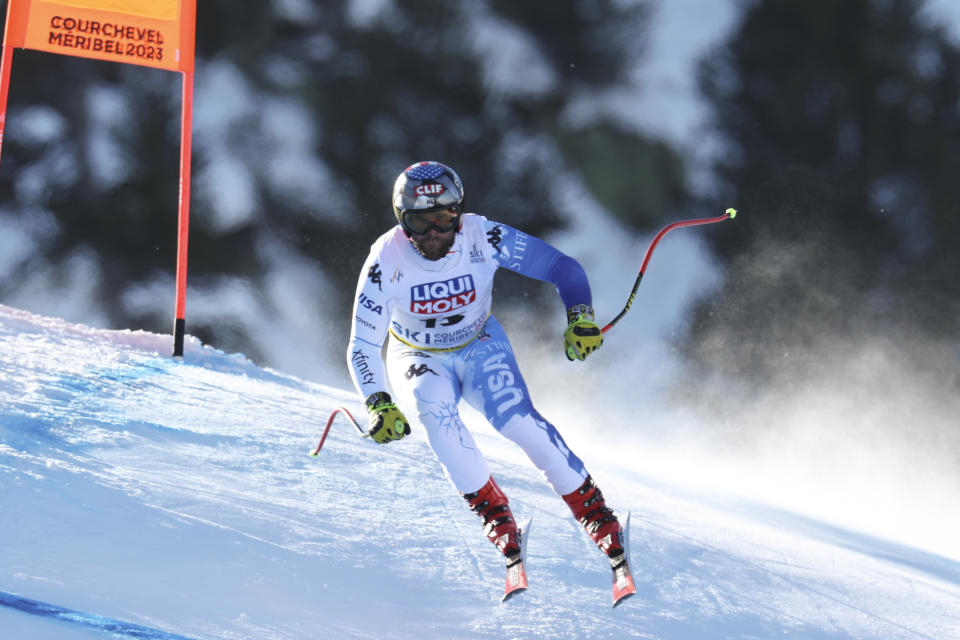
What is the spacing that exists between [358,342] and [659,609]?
1.92m

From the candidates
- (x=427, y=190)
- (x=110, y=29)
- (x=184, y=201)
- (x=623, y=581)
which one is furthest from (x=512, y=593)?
(x=110, y=29)

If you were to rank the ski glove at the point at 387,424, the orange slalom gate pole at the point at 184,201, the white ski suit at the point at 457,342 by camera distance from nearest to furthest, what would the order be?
the ski glove at the point at 387,424 < the white ski suit at the point at 457,342 < the orange slalom gate pole at the point at 184,201

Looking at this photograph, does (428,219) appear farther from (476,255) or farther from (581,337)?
(581,337)

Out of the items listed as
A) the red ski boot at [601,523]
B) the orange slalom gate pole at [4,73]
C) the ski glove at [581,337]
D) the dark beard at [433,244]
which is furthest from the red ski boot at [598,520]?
the orange slalom gate pole at [4,73]

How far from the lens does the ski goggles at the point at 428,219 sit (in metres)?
3.62

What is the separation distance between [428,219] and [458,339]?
618mm

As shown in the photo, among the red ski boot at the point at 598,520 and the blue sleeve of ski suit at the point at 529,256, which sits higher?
the blue sleeve of ski suit at the point at 529,256

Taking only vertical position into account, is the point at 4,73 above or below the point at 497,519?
above

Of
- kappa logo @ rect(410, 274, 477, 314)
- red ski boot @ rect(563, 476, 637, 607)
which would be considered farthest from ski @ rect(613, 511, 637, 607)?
kappa logo @ rect(410, 274, 477, 314)

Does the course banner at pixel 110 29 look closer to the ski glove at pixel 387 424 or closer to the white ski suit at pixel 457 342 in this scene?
the white ski suit at pixel 457 342

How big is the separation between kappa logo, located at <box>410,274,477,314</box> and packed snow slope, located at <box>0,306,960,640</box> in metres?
1.27

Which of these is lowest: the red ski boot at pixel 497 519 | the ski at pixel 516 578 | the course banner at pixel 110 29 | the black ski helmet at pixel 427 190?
the ski at pixel 516 578

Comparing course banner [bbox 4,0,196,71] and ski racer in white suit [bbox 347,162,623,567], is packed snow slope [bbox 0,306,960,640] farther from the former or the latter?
course banner [bbox 4,0,196,71]

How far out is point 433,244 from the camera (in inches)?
147
